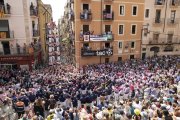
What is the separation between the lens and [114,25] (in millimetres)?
31109

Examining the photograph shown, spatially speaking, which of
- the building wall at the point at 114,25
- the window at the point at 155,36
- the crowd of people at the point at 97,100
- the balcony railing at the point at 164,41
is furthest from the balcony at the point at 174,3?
the crowd of people at the point at 97,100

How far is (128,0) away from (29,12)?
14.9m

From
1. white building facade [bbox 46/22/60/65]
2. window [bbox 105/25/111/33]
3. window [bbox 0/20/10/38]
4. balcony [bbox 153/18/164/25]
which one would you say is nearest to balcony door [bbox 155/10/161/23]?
balcony [bbox 153/18/164/25]

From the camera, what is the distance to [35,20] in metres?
30.5

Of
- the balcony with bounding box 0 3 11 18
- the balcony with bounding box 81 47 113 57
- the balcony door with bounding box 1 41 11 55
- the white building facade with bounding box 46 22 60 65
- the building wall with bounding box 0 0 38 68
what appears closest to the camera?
the balcony with bounding box 0 3 11 18

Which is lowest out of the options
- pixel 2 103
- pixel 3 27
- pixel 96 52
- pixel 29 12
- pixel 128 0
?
pixel 2 103

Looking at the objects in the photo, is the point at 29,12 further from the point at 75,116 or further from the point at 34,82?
the point at 75,116

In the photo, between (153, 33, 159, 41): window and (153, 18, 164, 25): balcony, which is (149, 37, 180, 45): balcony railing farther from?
(153, 18, 164, 25): balcony

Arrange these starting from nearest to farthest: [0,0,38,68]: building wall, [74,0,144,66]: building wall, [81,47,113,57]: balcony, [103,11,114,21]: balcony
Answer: [0,0,38,68]: building wall, [74,0,144,66]: building wall, [81,47,113,57]: balcony, [103,11,114,21]: balcony

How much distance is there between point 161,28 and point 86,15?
13.0 m

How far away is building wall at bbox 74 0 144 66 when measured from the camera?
29661 millimetres

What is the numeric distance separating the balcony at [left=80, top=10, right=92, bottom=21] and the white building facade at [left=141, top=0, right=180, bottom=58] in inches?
370

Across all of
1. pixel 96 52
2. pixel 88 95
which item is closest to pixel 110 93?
pixel 88 95

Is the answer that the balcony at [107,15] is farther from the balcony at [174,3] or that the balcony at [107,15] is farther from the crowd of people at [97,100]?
Answer: the crowd of people at [97,100]
